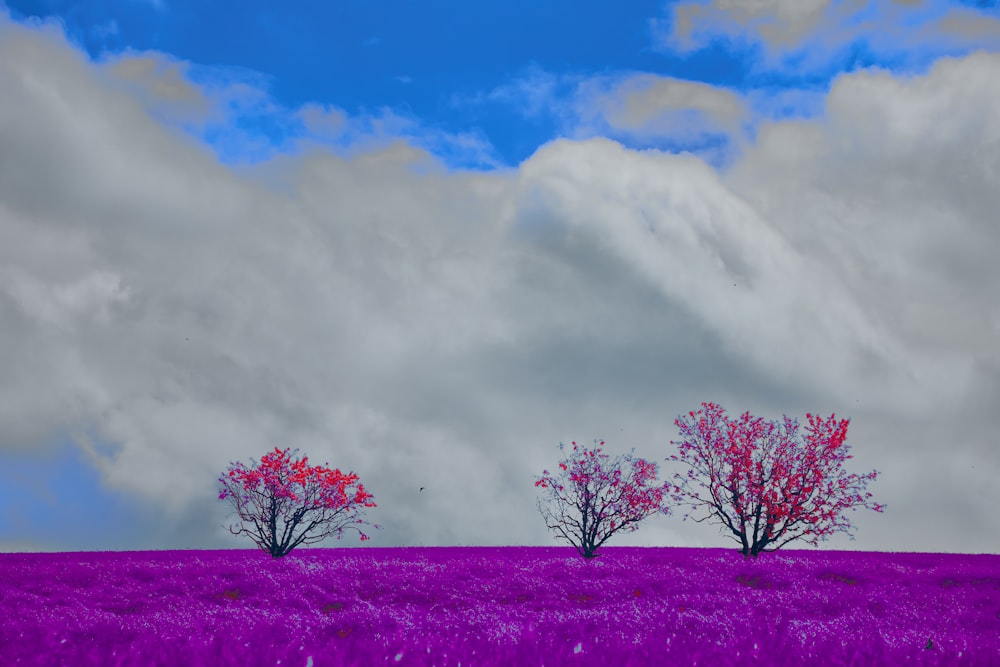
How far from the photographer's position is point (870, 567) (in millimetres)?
22672

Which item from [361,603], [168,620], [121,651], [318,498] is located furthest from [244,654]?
[318,498]

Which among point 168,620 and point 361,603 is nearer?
point 168,620

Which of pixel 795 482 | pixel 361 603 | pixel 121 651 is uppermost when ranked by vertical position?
pixel 795 482

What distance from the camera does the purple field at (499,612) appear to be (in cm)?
566

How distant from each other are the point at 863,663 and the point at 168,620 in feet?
32.5

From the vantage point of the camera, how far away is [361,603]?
654 inches

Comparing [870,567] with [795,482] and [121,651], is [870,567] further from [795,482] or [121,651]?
[121,651]

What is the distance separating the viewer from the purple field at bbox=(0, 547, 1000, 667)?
5660 millimetres

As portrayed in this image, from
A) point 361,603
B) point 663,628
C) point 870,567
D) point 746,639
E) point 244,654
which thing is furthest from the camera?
point 870,567

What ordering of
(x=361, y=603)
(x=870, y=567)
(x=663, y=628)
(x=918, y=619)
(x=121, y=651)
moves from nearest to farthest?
(x=121, y=651)
(x=663, y=628)
(x=918, y=619)
(x=361, y=603)
(x=870, y=567)

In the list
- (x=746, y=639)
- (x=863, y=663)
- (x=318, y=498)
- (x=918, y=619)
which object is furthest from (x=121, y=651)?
(x=318, y=498)

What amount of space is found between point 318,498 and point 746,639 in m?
18.5

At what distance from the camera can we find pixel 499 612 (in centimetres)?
1330

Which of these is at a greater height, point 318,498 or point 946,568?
point 318,498
